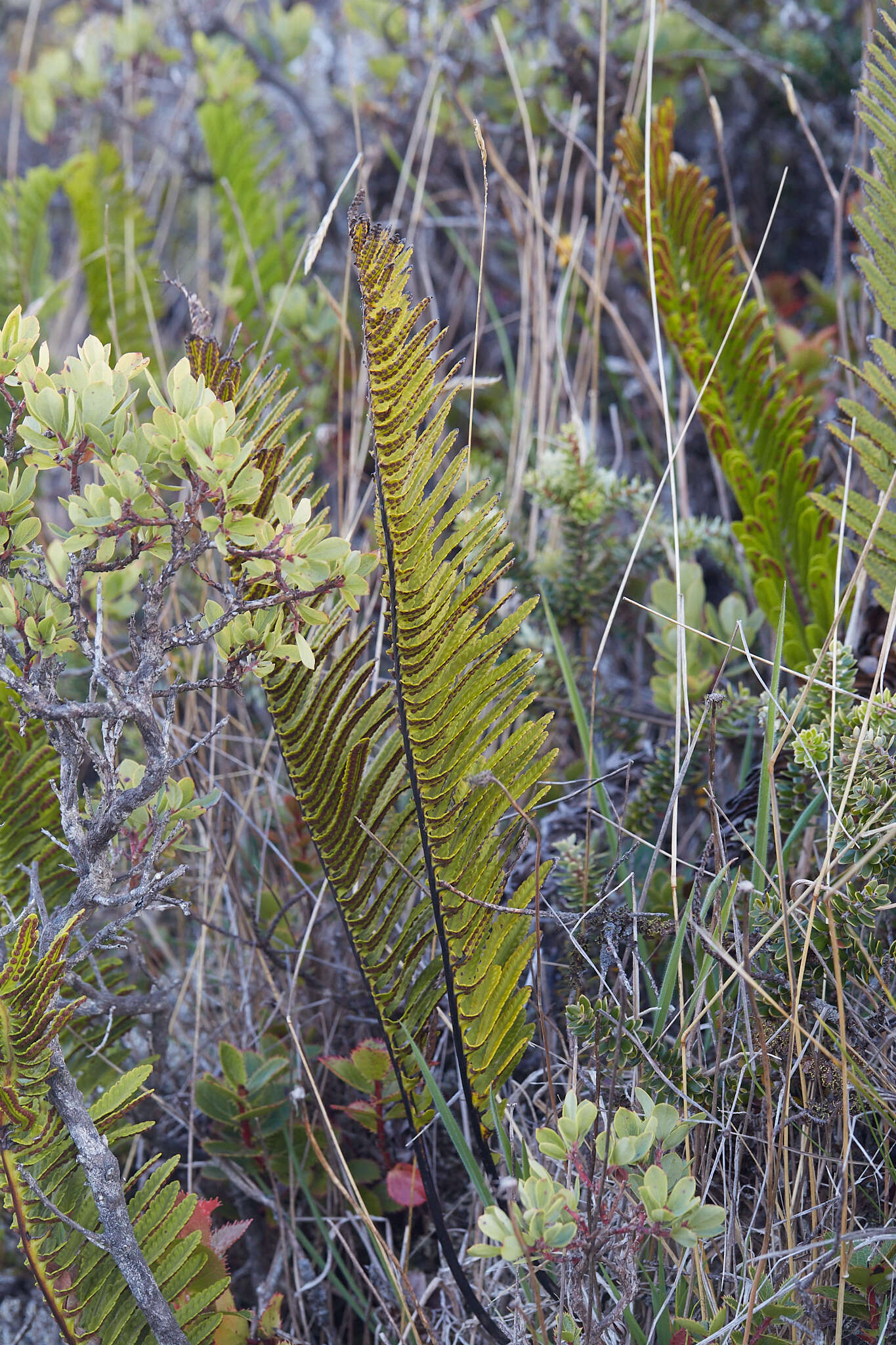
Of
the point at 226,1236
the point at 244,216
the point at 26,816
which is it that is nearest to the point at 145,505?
the point at 26,816

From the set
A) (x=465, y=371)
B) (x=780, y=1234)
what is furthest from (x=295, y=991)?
(x=465, y=371)

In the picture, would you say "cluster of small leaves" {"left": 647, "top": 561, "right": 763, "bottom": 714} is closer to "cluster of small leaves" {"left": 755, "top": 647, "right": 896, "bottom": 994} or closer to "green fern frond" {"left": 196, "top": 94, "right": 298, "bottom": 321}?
"cluster of small leaves" {"left": 755, "top": 647, "right": 896, "bottom": 994}

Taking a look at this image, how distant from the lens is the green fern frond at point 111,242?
251cm

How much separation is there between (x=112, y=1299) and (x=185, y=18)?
3286 mm

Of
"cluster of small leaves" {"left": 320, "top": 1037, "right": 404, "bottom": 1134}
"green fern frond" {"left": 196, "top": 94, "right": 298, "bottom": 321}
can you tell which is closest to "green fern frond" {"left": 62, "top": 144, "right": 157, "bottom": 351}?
"green fern frond" {"left": 196, "top": 94, "right": 298, "bottom": 321}

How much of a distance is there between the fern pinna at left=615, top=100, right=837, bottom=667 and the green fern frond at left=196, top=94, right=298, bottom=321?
3.56ft

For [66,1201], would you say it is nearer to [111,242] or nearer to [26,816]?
[26,816]

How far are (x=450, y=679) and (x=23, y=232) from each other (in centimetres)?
232

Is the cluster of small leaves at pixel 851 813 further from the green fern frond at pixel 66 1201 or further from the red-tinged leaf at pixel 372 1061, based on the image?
the green fern frond at pixel 66 1201

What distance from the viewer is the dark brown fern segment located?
1.01 meters

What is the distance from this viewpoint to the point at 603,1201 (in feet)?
3.21

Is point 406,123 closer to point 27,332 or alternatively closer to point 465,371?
point 465,371

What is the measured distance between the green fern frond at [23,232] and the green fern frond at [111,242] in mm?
67

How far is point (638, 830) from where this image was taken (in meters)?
1.51
